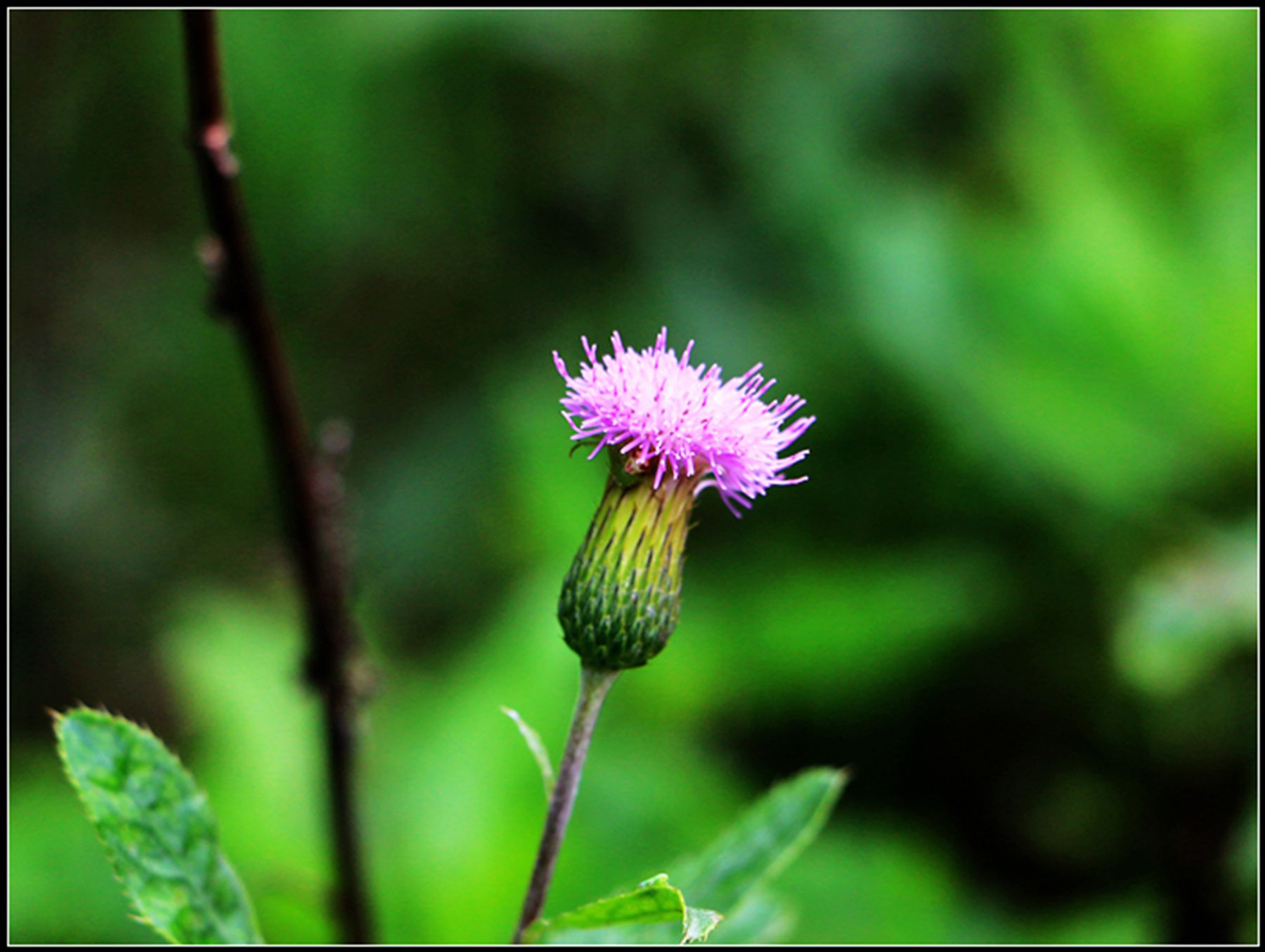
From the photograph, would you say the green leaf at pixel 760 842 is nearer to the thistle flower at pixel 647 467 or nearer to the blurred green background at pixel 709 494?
the thistle flower at pixel 647 467

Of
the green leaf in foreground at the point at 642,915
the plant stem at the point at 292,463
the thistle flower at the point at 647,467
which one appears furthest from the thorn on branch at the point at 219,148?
the green leaf in foreground at the point at 642,915

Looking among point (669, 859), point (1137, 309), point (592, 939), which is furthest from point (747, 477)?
point (1137, 309)

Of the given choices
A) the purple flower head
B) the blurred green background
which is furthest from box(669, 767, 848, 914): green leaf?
the blurred green background

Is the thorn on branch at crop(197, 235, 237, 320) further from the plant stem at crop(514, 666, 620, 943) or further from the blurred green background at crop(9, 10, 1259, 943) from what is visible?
the blurred green background at crop(9, 10, 1259, 943)

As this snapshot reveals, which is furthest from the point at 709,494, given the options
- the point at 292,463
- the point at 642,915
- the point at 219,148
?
the point at 642,915

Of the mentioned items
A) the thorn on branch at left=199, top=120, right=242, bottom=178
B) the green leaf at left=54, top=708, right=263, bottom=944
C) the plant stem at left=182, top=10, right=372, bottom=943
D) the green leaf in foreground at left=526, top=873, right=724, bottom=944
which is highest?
the thorn on branch at left=199, top=120, right=242, bottom=178

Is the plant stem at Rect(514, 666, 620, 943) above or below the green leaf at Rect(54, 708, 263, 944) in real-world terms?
below
